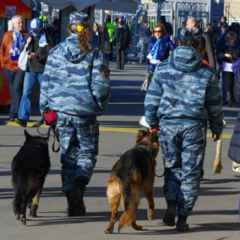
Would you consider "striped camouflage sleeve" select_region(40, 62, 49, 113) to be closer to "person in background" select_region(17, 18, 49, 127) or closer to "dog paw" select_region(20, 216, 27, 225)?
"dog paw" select_region(20, 216, 27, 225)

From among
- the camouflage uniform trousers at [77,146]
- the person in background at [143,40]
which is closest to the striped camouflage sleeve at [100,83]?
the camouflage uniform trousers at [77,146]

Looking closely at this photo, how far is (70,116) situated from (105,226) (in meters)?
1.06

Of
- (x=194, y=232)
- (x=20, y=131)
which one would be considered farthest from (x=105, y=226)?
(x=20, y=131)

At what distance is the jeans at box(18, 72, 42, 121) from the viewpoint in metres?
15.6

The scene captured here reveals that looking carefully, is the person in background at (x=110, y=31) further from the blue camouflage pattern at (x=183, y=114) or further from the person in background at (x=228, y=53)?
the blue camouflage pattern at (x=183, y=114)

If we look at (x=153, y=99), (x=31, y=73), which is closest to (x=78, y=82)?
(x=153, y=99)

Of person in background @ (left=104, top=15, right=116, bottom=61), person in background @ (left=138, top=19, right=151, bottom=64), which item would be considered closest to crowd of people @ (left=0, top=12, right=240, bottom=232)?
person in background @ (left=104, top=15, right=116, bottom=61)

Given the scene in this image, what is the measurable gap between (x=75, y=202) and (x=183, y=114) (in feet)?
4.72

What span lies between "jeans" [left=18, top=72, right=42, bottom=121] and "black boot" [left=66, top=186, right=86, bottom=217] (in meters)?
7.14

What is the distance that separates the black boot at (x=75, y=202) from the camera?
28.0ft

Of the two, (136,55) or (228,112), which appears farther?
(136,55)

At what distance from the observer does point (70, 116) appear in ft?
27.5

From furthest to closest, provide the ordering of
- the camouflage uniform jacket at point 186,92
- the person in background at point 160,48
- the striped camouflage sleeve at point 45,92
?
the person in background at point 160,48, the striped camouflage sleeve at point 45,92, the camouflage uniform jacket at point 186,92

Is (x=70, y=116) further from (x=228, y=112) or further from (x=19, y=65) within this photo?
(x=228, y=112)
